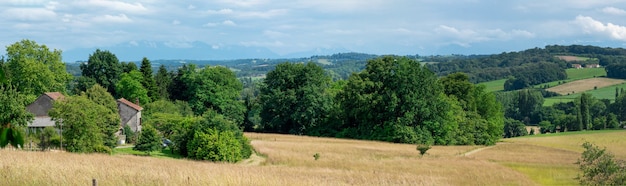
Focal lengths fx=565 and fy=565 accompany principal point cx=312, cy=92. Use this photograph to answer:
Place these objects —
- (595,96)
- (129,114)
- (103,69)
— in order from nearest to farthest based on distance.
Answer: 1. (129,114)
2. (103,69)
3. (595,96)

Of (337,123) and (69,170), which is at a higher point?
(69,170)

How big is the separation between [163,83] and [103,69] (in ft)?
29.0

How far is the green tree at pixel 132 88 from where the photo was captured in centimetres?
7594

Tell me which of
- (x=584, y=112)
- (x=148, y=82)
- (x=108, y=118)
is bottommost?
(x=584, y=112)

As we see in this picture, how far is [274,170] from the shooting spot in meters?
24.2

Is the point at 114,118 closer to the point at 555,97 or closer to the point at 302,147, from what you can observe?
the point at 302,147

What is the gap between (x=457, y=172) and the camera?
3019cm

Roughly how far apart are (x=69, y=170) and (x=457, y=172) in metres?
21.7

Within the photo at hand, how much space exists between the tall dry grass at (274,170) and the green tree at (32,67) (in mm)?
28363

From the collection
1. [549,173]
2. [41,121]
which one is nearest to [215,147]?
[549,173]

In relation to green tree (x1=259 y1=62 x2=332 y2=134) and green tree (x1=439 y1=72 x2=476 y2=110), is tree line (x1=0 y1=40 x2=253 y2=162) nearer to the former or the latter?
green tree (x1=259 y1=62 x2=332 y2=134)

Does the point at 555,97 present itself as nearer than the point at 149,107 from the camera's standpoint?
No

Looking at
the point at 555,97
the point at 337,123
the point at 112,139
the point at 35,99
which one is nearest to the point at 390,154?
the point at 112,139

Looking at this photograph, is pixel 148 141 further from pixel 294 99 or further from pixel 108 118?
pixel 294 99
